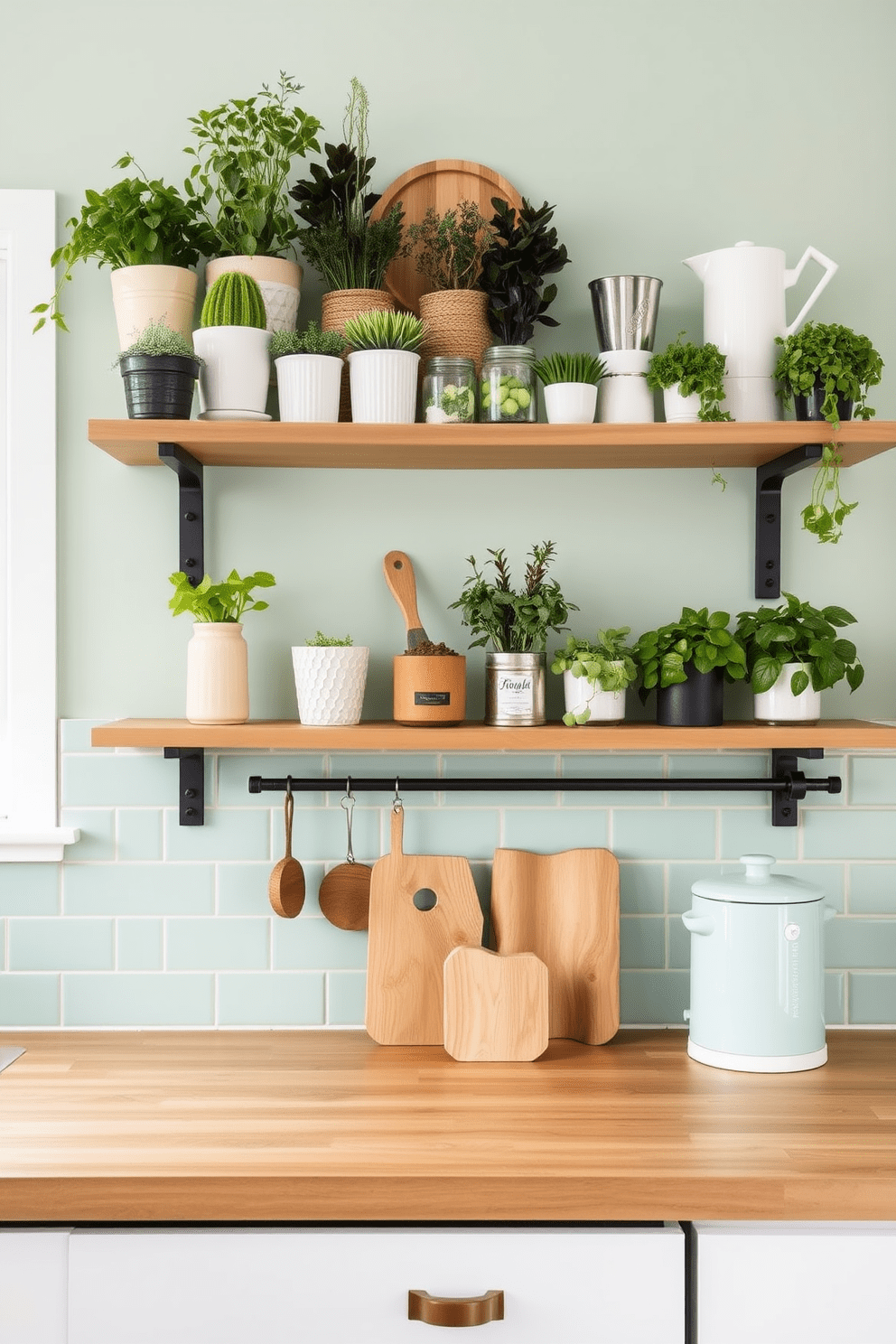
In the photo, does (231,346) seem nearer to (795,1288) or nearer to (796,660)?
(796,660)

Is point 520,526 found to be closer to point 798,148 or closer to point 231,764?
point 231,764

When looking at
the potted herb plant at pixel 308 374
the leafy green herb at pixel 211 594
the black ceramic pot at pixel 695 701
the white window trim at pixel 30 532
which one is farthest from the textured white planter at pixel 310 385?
the black ceramic pot at pixel 695 701

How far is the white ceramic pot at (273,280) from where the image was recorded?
1629 millimetres

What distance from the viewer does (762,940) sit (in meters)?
1.54

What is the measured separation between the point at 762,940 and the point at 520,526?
718 millimetres

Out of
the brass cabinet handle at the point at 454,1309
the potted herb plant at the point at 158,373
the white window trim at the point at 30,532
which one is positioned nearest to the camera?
the brass cabinet handle at the point at 454,1309

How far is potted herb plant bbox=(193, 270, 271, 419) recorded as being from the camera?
157 cm

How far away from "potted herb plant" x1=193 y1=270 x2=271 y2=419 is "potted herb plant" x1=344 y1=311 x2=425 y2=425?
135mm

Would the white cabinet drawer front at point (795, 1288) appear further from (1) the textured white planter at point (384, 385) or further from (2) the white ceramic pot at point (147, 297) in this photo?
(2) the white ceramic pot at point (147, 297)

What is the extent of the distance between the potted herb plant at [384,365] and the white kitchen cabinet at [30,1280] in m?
1.09

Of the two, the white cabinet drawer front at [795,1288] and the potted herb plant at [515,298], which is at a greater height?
the potted herb plant at [515,298]

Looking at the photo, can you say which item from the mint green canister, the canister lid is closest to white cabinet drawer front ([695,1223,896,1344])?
the mint green canister

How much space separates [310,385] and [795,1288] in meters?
1.27

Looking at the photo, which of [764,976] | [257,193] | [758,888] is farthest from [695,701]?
[257,193]
